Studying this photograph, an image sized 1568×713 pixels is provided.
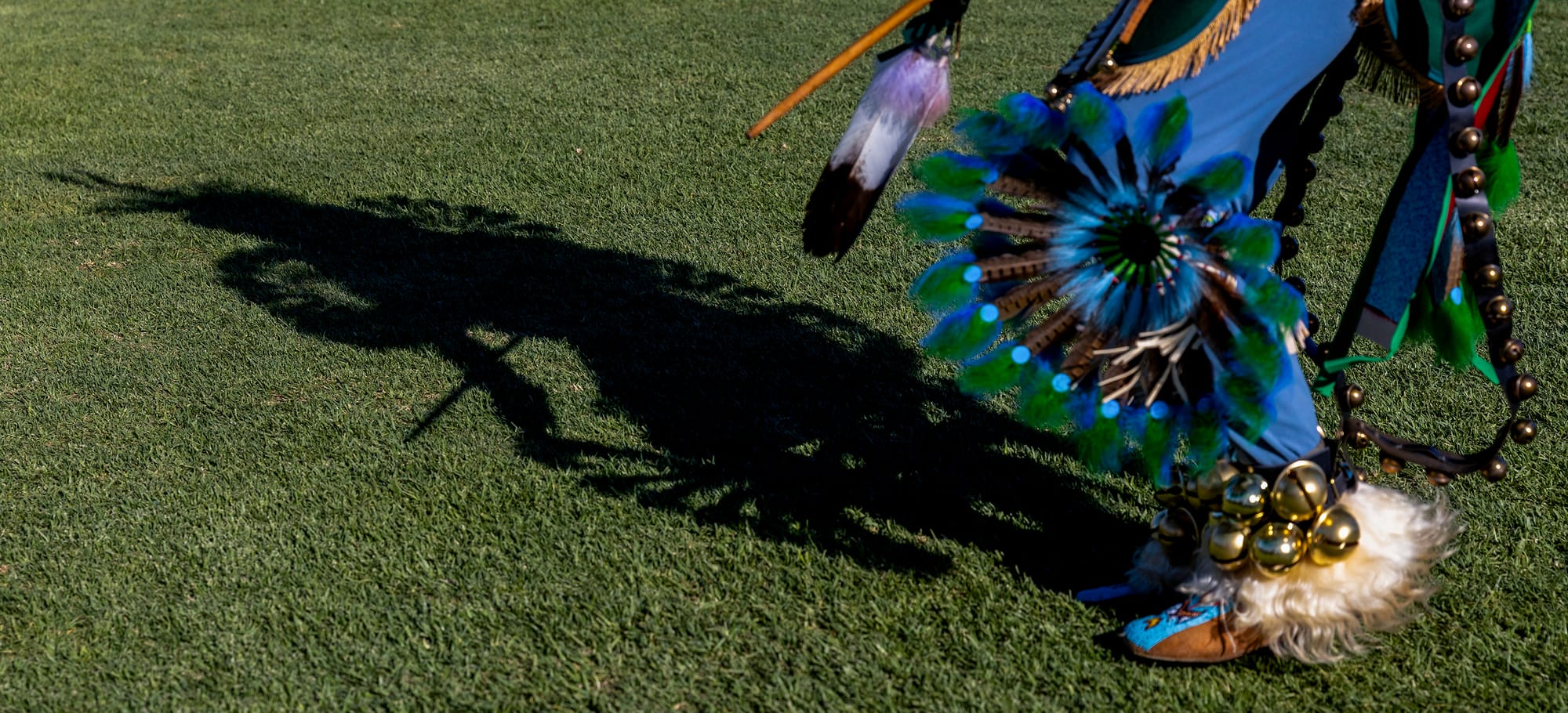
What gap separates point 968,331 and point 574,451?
1629 mm

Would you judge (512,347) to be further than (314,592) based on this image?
Yes

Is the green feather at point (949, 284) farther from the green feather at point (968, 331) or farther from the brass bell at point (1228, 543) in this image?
the brass bell at point (1228, 543)

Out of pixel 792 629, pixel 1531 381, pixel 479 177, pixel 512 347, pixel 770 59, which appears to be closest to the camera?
pixel 1531 381

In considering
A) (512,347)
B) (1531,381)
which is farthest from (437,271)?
(1531,381)

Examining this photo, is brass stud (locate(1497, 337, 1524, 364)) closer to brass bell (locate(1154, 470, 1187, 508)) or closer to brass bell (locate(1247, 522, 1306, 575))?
brass bell (locate(1247, 522, 1306, 575))

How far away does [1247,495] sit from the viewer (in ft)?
8.12

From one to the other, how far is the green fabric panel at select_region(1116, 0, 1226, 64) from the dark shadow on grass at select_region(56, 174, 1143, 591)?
1.22 meters

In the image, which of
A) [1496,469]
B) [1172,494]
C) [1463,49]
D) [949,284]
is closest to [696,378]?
[1172,494]

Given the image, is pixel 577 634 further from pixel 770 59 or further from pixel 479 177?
pixel 770 59

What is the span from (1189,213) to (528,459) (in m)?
2.00

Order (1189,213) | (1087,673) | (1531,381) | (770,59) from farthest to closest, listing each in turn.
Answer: (770,59) → (1087,673) → (1531,381) → (1189,213)

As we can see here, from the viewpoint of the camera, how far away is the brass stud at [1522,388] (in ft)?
7.85

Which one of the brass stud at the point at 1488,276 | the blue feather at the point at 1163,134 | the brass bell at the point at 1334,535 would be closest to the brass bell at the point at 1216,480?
the brass bell at the point at 1334,535

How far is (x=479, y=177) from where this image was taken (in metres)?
6.02
